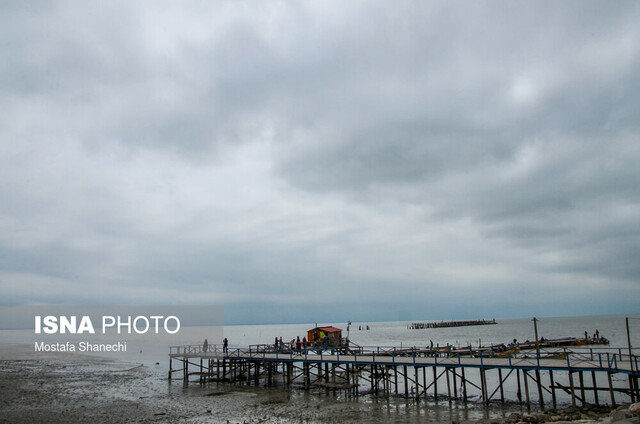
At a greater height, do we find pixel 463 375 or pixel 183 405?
pixel 463 375

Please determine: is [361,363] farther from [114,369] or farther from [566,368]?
[114,369]

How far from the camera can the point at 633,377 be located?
2581 cm

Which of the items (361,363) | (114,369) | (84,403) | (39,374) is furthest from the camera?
(114,369)

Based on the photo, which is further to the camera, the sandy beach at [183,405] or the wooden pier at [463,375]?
the wooden pier at [463,375]

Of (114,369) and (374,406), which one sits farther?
(114,369)

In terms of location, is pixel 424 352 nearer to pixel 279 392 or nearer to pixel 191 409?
pixel 279 392

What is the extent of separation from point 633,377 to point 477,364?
8.42 m

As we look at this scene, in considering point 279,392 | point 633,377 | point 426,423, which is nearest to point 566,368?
point 633,377

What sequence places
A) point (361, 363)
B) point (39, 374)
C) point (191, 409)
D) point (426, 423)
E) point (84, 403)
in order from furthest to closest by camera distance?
point (39, 374) → point (361, 363) → point (84, 403) → point (191, 409) → point (426, 423)

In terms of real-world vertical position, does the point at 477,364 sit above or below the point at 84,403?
above

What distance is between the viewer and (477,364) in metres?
27.9

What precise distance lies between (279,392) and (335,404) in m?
6.49

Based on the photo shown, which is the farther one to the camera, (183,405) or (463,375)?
(463,375)

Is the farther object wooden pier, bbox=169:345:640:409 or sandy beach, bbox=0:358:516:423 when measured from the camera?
wooden pier, bbox=169:345:640:409
